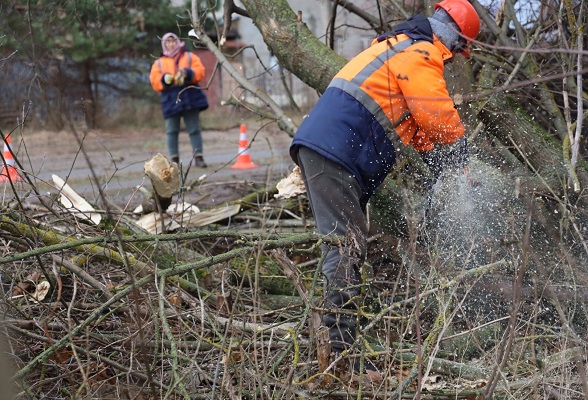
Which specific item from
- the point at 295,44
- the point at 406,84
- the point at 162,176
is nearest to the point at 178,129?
the point at 162,176

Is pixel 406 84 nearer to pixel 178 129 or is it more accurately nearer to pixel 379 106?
pixel 379 106

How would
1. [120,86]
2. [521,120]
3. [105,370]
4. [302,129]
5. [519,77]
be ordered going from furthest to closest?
[120,86]
[519,77]
[521,120]
[302,129]
[105,370]

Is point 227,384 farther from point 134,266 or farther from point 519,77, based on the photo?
point 519,77

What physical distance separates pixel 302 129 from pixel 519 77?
6.20 feet

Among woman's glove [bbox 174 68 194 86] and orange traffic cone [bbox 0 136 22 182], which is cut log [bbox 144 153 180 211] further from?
woman's glove [bbox 174 68 194 86]

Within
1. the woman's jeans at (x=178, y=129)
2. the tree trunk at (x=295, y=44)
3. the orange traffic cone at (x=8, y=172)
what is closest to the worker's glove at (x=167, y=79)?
the woman's jeans at (x=178, y=129)

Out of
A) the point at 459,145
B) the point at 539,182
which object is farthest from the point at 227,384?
the point at 539,182

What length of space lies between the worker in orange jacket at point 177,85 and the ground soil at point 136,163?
48 cm

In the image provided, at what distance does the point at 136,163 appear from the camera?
6.87 metres

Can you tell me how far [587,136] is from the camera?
15.8 ft

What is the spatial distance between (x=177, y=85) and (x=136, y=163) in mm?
2587

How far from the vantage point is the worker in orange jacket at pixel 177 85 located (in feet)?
30.1

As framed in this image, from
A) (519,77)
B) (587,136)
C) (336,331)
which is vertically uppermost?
(519,77)

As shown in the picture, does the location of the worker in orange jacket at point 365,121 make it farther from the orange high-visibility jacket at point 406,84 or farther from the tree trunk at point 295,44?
the tree trunk at point 295,44
